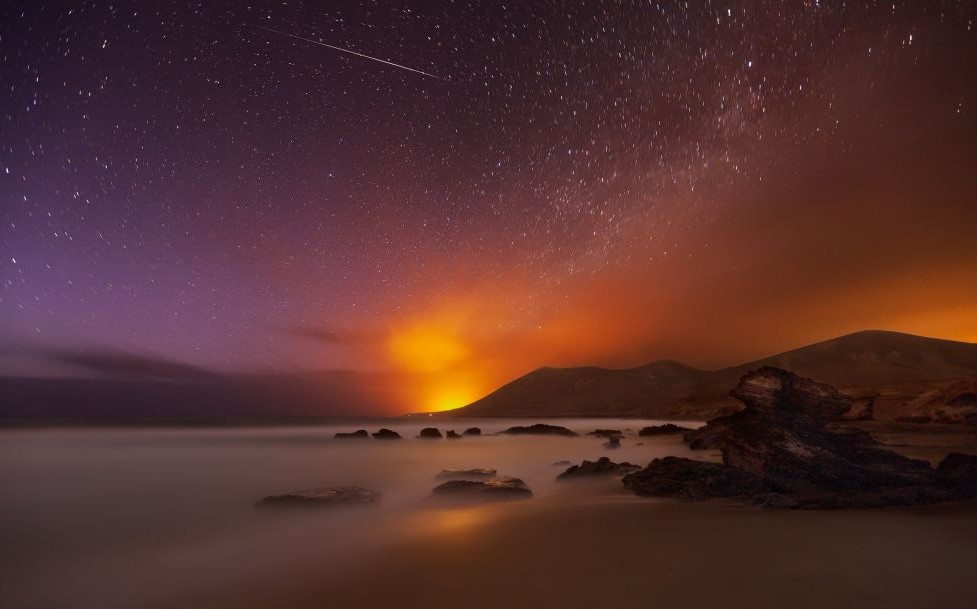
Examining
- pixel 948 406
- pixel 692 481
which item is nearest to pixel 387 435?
pixel 692 481

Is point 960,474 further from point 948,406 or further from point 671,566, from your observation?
point 948,406

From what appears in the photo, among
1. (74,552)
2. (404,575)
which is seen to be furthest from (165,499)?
(404,575)

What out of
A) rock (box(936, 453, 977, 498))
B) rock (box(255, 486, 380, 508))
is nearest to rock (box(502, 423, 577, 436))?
rock (box(255, 486, 380, 508))

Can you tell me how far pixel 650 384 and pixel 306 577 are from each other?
128239mm

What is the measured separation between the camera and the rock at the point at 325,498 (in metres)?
11.0

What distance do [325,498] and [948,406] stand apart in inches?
1090

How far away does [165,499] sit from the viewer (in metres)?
13.5

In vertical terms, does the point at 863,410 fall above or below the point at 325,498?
above

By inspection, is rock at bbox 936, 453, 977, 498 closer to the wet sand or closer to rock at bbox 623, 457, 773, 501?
the wet sand

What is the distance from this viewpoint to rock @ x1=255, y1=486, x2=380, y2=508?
11000 millimetres

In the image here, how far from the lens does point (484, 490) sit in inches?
461

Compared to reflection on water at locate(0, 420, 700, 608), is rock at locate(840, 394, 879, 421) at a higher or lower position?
higher

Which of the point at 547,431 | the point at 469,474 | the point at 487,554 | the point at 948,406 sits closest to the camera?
the point at 487,554

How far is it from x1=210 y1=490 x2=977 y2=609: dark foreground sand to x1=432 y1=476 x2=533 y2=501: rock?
10.0 ft
